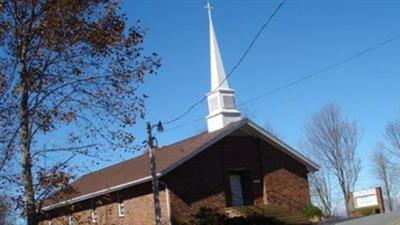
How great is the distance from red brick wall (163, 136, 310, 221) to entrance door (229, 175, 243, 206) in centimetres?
41

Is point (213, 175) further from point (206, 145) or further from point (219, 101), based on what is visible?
point (219, 101)

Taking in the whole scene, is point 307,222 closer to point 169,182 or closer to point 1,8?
point 169,182

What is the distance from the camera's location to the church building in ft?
113

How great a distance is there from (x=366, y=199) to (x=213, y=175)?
46.1ft

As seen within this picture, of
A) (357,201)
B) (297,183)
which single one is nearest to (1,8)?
(297,183)

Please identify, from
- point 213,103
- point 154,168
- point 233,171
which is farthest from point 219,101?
point 154,168

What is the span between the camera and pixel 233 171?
37844mm

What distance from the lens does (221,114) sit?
1534 inches

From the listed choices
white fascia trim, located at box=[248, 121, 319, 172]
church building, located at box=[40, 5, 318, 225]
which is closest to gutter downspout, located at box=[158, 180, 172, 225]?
church building, located at box=[40, 5, 318, 225]

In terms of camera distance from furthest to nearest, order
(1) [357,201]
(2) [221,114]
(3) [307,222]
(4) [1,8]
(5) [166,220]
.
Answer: (1) [357,201] → (2) [221,114] → (3) [307,222] → (5) [166,220] → (4) [1,8]

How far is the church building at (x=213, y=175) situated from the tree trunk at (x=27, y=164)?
16764 millimetres

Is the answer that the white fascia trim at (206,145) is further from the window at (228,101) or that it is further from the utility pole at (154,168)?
the utility pole at (154,168)

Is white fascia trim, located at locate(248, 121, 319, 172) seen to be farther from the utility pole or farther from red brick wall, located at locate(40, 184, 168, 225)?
the utility pole

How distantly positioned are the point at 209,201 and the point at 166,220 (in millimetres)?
3019
